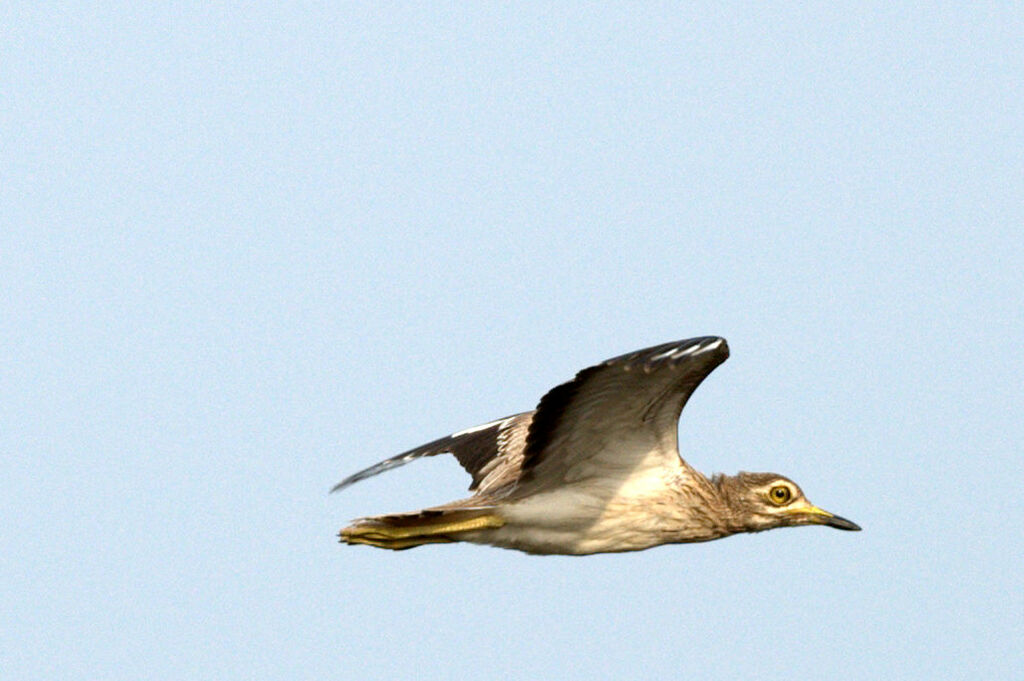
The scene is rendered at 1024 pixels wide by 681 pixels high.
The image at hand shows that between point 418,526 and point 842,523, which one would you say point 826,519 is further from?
point 418,526

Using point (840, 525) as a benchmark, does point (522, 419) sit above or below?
above

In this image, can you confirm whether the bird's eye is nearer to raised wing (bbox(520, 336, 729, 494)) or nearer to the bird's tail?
raised wing (bbox(520, 336, 729, 494))

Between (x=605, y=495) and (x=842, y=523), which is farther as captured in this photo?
(x=842, y=523)

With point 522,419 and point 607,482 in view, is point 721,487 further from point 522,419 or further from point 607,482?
point 522,419

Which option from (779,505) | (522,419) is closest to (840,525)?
(779,505)

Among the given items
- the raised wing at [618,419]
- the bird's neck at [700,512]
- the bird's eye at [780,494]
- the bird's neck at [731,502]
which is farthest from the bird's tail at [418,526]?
the bird's eye at [780,494]

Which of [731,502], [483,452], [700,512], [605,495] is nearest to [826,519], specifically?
[731,502]

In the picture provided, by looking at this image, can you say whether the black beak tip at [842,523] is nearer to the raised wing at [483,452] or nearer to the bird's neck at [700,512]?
the bird's neck at [700,512]
